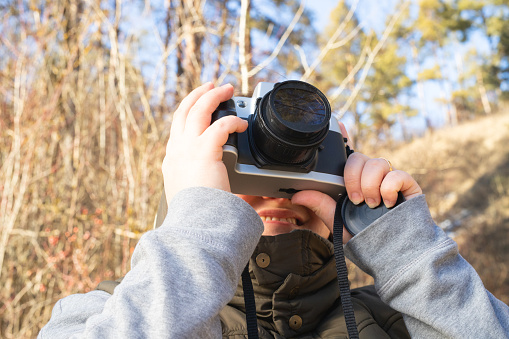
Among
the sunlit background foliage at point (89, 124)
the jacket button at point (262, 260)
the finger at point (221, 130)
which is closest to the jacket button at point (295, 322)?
the jacket button at point (262, 260)

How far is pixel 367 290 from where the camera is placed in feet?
3.76

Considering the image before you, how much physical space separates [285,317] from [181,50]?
83.7 inches

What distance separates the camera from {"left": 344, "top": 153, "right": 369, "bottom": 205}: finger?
928 millimetres

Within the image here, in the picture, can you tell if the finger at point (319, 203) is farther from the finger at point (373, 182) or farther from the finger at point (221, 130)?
the finger at point (221, 130)

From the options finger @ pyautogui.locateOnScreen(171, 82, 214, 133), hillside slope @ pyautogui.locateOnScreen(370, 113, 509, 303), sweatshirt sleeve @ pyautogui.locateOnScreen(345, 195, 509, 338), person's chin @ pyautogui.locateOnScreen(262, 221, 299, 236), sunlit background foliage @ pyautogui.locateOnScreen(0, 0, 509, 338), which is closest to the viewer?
sweatshirt sleeve @ pyautogui.locateOnScreen(345, 195, 509, 338)

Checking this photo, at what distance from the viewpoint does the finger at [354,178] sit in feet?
3.04

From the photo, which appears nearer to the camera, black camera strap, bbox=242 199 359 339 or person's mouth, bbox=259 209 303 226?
black camera strap, bbox=242 199 359 339

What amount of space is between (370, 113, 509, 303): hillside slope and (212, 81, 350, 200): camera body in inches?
171

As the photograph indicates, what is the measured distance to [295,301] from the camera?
0.96m

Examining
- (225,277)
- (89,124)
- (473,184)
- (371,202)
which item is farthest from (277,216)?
(473,184)

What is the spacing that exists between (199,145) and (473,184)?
1415 centimetres

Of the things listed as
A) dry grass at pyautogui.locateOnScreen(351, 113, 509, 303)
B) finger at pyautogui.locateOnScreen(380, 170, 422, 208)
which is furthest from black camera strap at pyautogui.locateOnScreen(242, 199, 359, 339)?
dry grass at pyautogui.locateOnScreen(351, 113, 509, 303)

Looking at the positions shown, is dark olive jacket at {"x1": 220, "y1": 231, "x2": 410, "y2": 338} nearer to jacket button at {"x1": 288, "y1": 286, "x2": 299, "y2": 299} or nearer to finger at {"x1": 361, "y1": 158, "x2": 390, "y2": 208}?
jacket button at {"x1": 288, "y1": 286, "x2": 299, "y2": 299}

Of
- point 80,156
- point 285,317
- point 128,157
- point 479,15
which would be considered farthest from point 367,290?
point 479,15
